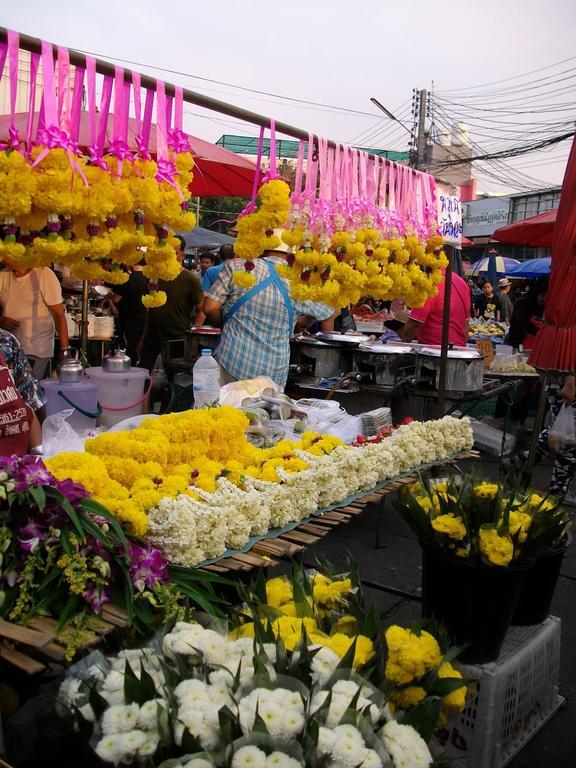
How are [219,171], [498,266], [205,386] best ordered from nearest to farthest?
1. [205,386]
2. [219,171]
3. [498,266]

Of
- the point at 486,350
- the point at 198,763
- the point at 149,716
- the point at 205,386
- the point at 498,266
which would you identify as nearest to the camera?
the point at 198,763

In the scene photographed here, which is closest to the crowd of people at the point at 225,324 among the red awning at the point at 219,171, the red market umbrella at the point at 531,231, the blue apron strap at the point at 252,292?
the blue apron strap at the point at 252,292

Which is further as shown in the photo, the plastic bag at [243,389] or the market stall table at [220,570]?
the plastic bag at [243,389]

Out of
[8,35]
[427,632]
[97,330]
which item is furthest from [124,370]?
[97,330]

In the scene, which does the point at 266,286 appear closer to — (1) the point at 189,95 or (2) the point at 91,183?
(1) the point at 189,95

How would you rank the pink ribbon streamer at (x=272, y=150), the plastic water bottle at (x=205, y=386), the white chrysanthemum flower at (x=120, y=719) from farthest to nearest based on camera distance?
the plastic water bottle at (x=205, y=386)
the pink ribbon streamer at (x=272, y=150)
the white chrysanthemum flower at (x=120, y=719)

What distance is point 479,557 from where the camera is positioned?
2512 mm

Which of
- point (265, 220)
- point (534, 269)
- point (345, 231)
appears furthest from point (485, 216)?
point (265, 220)

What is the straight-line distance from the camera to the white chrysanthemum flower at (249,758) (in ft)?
4.43

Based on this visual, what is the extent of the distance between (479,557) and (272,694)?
123 centimetres

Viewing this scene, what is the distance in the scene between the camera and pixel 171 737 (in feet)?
4.81

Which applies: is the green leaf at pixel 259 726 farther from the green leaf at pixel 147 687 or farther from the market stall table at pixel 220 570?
the market stall table at pixel 220 570

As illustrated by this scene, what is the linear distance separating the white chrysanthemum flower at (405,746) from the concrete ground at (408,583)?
91 centimetres

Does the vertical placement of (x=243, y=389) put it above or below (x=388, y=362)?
below
